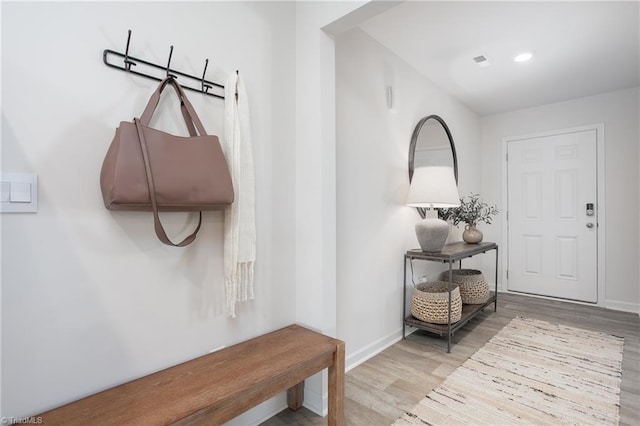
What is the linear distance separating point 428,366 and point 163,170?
2.09 meters

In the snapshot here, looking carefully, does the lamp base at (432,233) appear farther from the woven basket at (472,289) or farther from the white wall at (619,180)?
the white wall at (619,180)

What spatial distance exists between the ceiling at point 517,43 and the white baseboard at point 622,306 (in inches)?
92.4

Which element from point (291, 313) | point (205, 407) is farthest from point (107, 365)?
point (291, 313)

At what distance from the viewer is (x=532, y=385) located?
1.94 m

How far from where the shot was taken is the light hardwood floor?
1.68m

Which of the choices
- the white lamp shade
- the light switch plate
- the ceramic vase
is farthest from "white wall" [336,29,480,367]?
the light switch plate

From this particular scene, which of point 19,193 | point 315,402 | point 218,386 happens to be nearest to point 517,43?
point 315,402

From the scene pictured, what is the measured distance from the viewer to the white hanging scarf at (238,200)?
4.53 ft

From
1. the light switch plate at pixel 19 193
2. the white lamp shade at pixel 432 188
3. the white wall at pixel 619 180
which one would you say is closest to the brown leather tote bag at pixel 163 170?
the light switch plate at pixel 19 193

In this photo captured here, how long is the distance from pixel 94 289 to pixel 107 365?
28 cm

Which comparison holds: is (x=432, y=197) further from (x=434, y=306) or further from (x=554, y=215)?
(x=554, y=215)

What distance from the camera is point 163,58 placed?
1.27 m

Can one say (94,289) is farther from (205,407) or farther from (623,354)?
(623,354)

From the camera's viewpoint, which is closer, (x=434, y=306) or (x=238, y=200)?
(x=238, y=200)
